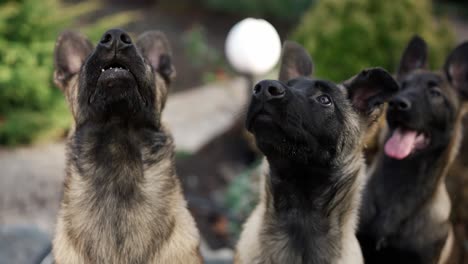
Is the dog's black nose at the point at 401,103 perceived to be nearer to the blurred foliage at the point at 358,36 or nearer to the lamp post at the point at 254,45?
the lamp post at the point at 254,45

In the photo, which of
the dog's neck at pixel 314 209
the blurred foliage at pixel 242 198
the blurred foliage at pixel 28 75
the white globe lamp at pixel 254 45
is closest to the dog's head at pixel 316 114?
the dog's neck at pixel 314 209

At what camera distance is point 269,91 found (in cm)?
271

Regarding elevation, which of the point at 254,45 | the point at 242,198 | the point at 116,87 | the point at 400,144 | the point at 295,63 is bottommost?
the point at 242,198

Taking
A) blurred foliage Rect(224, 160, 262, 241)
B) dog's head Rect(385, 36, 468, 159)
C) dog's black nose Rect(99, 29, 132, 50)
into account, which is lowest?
blurred foliage Rect(224, 160, 262, 241)

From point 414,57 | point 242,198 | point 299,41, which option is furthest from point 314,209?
point 299,41

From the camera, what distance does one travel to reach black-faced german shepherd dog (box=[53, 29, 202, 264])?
2934 mm

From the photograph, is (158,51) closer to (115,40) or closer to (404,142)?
(115,40)

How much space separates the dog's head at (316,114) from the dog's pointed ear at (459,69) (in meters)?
0.92

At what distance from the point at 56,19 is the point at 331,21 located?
387cm

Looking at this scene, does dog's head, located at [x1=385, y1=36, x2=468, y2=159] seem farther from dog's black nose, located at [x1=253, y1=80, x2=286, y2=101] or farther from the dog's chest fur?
the dog's chest fur

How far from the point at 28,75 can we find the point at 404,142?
518cm

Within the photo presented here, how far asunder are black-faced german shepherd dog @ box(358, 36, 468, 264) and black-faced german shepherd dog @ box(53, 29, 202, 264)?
1.24m

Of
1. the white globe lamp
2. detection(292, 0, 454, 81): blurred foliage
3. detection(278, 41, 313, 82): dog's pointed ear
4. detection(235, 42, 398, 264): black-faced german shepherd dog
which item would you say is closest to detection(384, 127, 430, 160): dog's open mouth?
detection(235, 42, 398, 264): black-faced german shepherd dog

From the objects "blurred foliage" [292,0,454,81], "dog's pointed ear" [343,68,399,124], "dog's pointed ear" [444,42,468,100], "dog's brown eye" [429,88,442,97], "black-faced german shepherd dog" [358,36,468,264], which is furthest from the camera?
"blurred foliage" [292,0,454,81]
